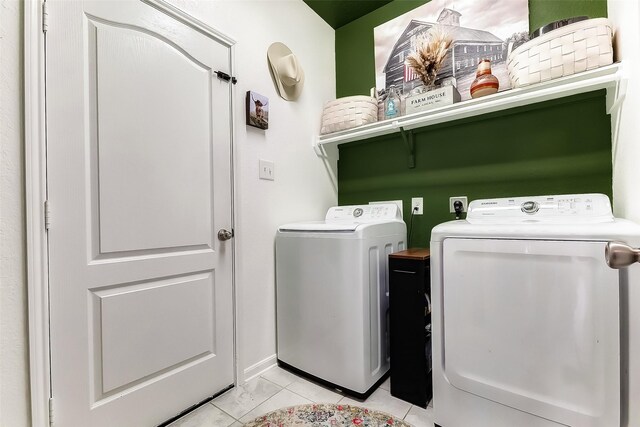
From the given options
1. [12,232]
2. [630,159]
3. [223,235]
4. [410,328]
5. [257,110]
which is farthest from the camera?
[257,110]

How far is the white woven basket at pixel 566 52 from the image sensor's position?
1242 millimetres

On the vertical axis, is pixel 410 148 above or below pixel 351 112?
below

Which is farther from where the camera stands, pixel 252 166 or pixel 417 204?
pixel 417 204

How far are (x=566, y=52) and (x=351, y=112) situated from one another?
3.79ft

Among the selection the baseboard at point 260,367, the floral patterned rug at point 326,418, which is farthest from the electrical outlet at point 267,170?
the floral patterned rug at point 326,418

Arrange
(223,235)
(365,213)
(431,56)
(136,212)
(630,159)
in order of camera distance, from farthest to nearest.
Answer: (365,213), (431,56), (223,235), (136,212), (630,159)

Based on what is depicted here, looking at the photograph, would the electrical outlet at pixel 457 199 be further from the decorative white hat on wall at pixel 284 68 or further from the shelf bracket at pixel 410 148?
the decorative white hat on wall at pixel 284 68

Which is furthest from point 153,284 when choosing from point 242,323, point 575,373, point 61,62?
point 575,373

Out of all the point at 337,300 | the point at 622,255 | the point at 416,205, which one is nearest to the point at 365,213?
the point at 416,205

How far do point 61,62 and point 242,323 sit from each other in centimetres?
145

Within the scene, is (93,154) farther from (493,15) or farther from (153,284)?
(493,15)

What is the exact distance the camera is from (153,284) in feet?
4.32

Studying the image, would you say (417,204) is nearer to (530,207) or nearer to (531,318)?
(530,207)

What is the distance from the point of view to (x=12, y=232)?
3.18ft
